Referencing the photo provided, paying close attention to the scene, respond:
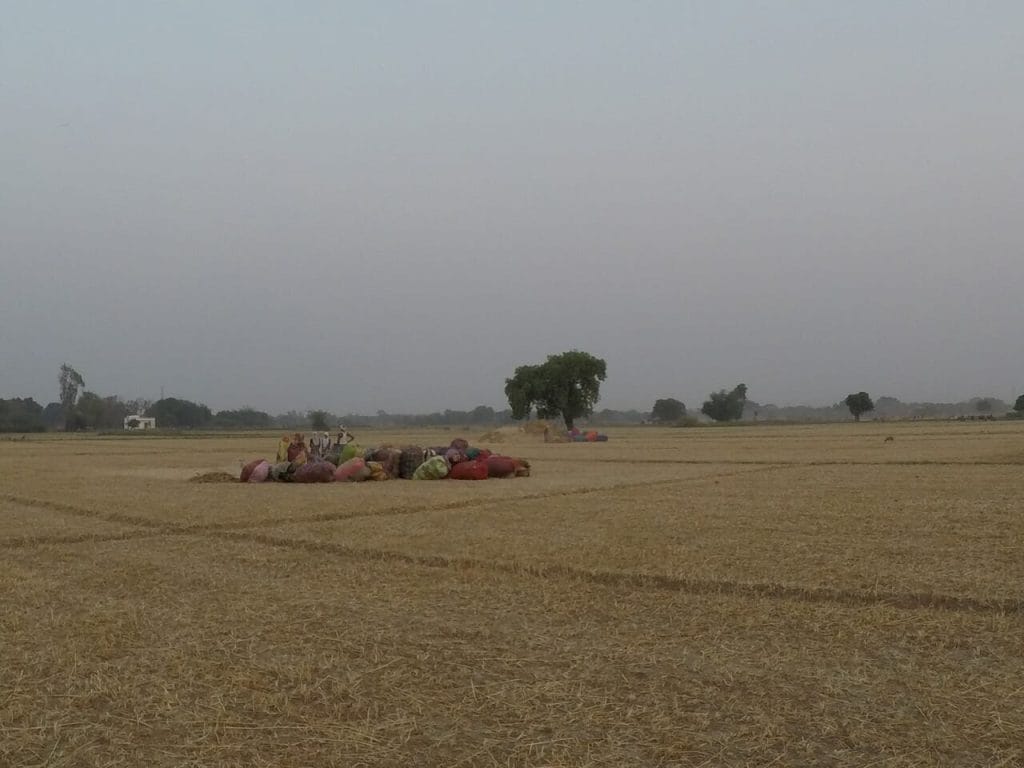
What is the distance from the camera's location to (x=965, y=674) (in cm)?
542

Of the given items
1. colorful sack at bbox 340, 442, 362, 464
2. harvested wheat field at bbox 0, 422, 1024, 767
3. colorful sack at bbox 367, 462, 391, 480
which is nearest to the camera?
harvested wheat field at bbox 0, 422, 1024, 767

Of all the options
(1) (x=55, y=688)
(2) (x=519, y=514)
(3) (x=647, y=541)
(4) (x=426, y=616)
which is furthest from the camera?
(2) (x=519, y=514)

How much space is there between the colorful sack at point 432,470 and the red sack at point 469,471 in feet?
0.87

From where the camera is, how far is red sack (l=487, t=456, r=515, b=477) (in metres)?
23.5

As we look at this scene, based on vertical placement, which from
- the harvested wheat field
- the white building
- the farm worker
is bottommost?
the harvested wheat field

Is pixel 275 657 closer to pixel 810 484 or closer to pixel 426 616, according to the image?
pixel 426 616

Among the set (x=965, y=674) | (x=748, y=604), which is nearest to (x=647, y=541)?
(x=748, y=604)

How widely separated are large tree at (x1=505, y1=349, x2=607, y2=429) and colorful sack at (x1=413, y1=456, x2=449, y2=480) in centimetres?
5782

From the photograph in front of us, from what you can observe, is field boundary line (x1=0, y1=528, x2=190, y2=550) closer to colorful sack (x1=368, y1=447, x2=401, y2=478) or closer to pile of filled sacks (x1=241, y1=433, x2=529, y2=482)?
pile of filled sacks (x1=241, y1=433, x2=529, y2=482)

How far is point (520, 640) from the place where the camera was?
A: 20.7 feet

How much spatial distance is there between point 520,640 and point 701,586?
95.3 inches

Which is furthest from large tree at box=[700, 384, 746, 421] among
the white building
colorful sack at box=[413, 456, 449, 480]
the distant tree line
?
colorful sack at box=[413, 456, 449, 480]

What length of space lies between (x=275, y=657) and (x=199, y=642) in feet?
2.53

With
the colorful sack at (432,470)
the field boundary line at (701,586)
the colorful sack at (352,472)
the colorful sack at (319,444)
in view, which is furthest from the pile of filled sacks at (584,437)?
the field boundary line at (701,586)
